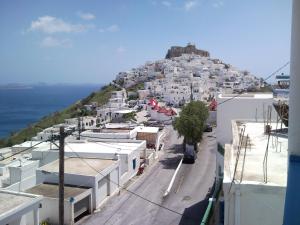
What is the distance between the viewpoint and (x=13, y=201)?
15.4m

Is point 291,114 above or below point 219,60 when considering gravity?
below

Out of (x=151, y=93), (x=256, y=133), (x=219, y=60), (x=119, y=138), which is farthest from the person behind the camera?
(x=219, y=60)

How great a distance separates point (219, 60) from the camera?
155m

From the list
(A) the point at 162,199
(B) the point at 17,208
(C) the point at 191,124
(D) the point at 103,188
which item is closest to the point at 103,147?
(D) the point at 103,188

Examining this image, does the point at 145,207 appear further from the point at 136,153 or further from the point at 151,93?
the point at 151,93

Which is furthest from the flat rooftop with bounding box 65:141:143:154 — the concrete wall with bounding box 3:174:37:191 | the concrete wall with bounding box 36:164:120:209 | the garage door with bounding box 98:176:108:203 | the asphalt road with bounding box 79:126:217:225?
the concrete wall with bounding box 3:174:37:191

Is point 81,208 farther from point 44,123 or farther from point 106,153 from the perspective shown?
point 44,123

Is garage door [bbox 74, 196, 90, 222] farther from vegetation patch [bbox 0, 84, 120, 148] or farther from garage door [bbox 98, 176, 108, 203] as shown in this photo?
vegetation patch [bbox 0, 84, 120, 148]

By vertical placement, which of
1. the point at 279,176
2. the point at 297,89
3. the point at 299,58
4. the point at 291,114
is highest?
the point at 299,58

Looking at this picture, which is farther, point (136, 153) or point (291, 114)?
point (136, 153)

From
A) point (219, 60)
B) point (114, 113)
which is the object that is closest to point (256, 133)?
point (114, 113)

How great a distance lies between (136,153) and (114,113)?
37.7m

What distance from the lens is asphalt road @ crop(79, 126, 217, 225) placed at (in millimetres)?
19953

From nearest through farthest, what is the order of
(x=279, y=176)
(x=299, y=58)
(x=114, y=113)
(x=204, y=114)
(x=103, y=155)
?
(x=299, y=58)
(x=279, y=176)
(x=103, y=155)
(x=204, y=114)
(x=114, y=113)
